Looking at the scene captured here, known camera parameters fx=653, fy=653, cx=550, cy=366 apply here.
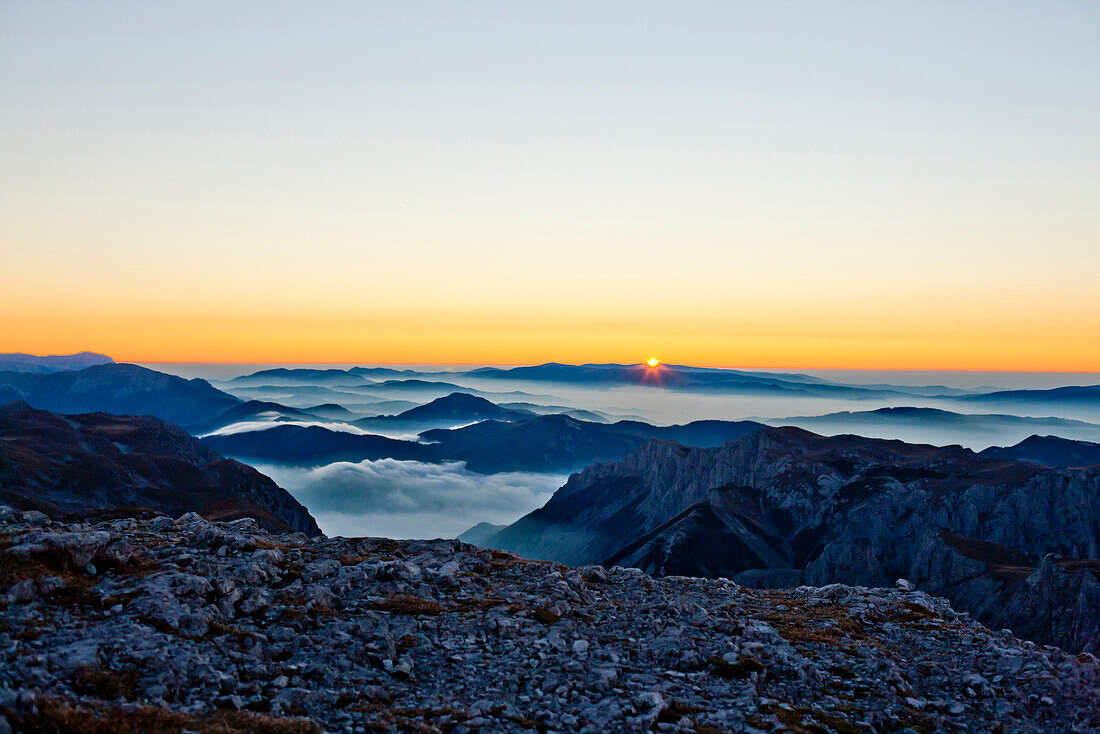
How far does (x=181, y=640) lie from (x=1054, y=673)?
2399cm

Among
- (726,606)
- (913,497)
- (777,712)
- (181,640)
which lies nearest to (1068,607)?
(913,497)

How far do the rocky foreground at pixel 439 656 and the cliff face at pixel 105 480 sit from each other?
367ft

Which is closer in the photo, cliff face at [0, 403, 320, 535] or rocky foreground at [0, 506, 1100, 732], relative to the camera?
rocky foreground at [0, 506, 1100, 732]

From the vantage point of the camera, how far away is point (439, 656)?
59.3 ft

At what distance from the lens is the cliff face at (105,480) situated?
138m

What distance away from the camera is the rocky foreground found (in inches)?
564

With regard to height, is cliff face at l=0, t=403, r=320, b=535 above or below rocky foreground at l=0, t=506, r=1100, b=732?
below

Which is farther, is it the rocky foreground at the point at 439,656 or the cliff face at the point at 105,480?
the cliff face at the point at 105,480

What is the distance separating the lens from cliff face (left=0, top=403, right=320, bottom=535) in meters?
138

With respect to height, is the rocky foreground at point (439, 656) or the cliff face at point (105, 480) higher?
the rocky foreground at point (439, 656)

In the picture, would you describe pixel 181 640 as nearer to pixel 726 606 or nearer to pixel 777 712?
pixel 777 712

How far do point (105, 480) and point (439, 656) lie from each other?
17477 centimetres

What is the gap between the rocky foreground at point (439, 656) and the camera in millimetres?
14320

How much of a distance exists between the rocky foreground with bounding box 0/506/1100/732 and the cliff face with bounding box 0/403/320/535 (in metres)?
112
